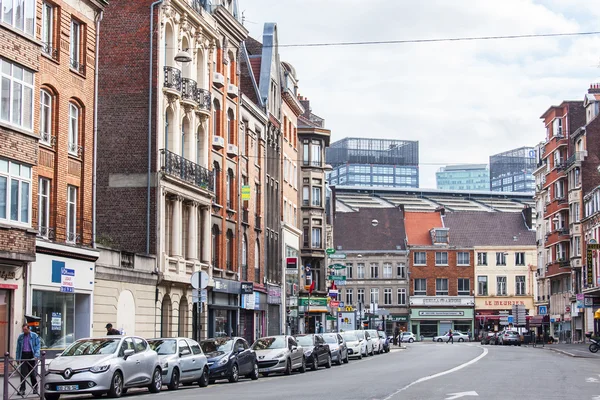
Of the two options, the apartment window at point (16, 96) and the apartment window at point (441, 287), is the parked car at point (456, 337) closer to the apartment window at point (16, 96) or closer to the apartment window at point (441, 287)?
the apartment window at point (441, 287)

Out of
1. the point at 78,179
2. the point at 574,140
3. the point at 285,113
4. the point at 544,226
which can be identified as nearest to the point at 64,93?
the point at 78,179

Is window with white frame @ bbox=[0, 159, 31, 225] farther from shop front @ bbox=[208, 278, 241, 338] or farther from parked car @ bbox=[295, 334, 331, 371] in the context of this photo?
shop front @ bbox=[208, 278, 241, 338]

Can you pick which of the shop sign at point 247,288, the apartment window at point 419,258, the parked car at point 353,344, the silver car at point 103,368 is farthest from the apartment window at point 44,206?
the apartment window at point 419,258

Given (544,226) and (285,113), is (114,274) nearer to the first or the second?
(285,113)

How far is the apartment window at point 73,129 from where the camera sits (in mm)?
33250

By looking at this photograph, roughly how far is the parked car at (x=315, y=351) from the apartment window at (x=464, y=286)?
7026cm

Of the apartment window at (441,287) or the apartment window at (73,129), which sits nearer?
the apartment window at (73,129)

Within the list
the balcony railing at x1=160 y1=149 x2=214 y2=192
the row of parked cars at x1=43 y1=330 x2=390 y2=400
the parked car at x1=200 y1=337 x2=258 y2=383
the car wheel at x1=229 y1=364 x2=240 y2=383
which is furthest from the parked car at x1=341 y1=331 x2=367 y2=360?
the car wheel at x1=229 y1=364 x2=240 y2=383

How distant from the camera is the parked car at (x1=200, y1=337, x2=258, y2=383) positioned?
29953 mm

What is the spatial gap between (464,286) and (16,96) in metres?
86.2

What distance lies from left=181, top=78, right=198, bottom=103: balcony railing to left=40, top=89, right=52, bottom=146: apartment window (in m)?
12.1

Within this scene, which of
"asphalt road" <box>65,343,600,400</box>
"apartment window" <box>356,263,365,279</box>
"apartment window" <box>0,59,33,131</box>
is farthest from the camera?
"apartment window" <box>356,263,365,279</box>

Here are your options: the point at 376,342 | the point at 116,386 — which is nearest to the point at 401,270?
the point at 376,342

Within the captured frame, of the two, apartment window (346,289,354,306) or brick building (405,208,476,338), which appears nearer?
apartment window (346,289,354,306)
